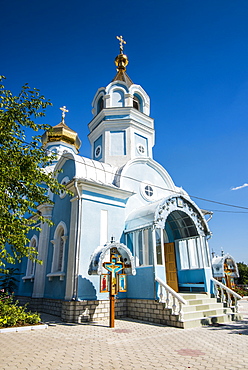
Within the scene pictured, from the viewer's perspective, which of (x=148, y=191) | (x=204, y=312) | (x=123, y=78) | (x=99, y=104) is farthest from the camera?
(x=123, y=78)

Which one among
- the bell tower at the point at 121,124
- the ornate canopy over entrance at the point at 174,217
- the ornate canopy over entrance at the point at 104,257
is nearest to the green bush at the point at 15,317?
the ornate canopy over entrance at the point at 104,257

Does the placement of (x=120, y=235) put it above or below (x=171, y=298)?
above

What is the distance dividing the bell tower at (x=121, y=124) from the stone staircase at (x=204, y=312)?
7.08 m

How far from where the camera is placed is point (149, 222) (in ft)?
30.8

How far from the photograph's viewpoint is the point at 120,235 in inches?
411

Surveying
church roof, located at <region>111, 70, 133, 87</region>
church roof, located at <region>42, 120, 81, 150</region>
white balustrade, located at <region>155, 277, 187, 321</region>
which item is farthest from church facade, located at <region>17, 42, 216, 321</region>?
church roof, located at <region>42, 120, 81, 150</region>

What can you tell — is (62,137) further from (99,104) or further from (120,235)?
(120,235)

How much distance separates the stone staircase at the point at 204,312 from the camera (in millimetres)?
7780

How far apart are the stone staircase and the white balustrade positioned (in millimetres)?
231

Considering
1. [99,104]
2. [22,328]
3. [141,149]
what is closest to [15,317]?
[22,328]

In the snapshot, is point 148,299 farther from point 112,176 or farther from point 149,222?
point 112,176

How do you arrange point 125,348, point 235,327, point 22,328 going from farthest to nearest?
point 235,327 → point 22,328 → point 125,348

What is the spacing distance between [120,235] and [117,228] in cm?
31

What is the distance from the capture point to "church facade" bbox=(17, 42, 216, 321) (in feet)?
29.2
